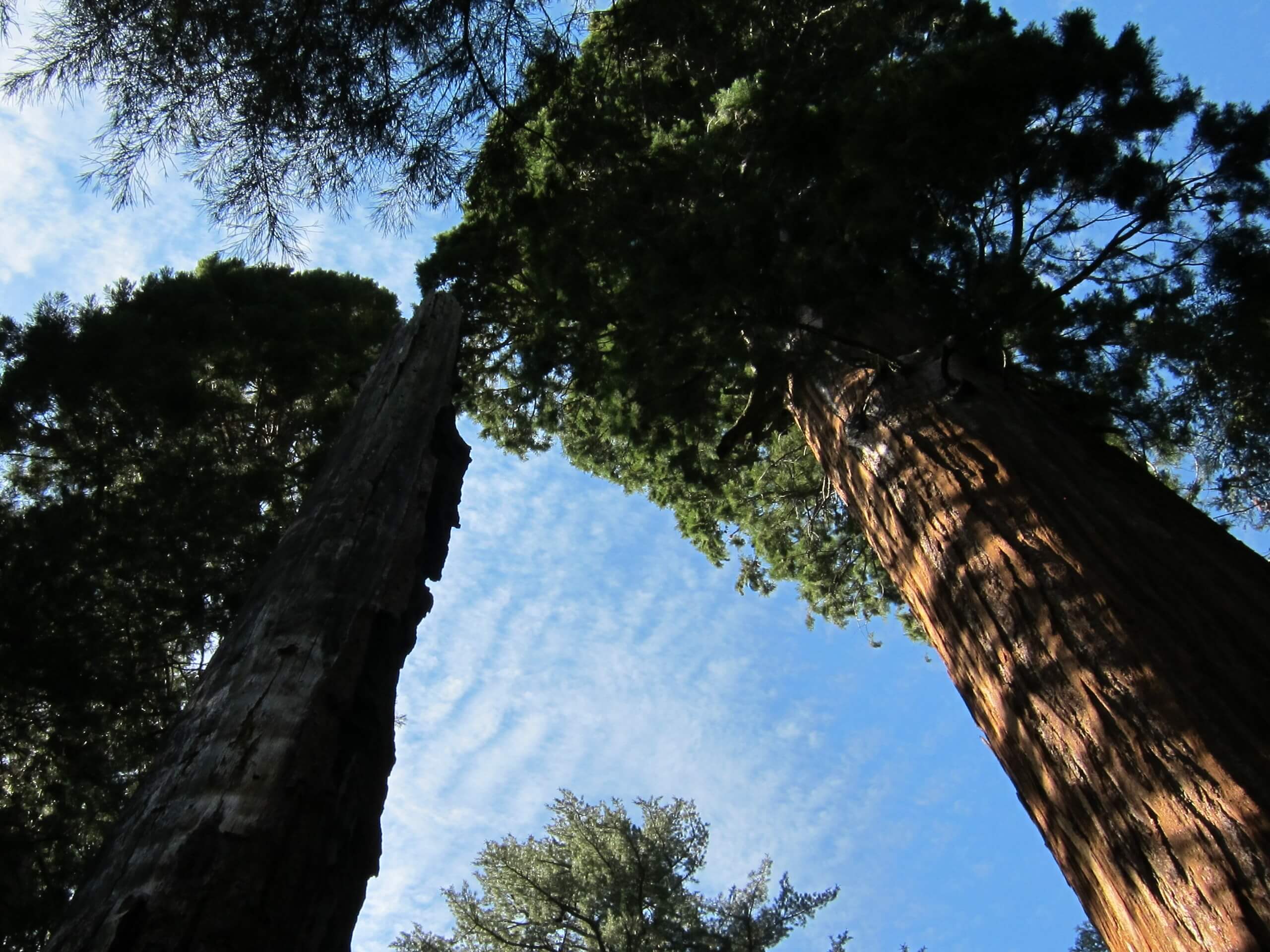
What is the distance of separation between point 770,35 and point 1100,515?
5.58 metres

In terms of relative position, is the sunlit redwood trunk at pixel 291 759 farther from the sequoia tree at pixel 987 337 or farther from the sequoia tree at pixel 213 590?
the sequoia tree at pixel 987 337

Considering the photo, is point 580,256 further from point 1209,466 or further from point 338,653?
point 338,653

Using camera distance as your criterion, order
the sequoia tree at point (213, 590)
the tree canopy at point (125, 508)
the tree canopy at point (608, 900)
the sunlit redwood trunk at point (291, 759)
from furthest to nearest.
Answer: the tree canopy at point (608, 900), the tree canopy at point (125, 508), the sequoia tree at point (213, 590), the sunlit redwood trunk at point (291, 759)

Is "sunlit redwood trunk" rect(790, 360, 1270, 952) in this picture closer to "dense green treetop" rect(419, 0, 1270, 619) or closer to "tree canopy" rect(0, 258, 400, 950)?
"dense green treetop" rect(419, 0, 1270, 619)

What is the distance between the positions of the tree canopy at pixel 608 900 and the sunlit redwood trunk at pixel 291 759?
437 inches

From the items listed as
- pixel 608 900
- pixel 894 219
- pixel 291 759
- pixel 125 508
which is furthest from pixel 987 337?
pixel 608 900

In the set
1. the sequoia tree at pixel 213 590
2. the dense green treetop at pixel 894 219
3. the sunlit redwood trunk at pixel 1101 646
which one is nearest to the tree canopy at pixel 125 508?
the sequoia tree at pixel 213 590

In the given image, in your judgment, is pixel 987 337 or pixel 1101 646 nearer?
pixel 1101 646

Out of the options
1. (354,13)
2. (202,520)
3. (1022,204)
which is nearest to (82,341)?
(202,520)

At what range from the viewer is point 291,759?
5.71ft

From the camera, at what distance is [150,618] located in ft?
19.8

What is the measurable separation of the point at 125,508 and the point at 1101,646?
6.15 metres

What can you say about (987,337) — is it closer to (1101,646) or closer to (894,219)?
(894,219)

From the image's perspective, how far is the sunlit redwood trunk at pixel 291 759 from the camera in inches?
56.8
